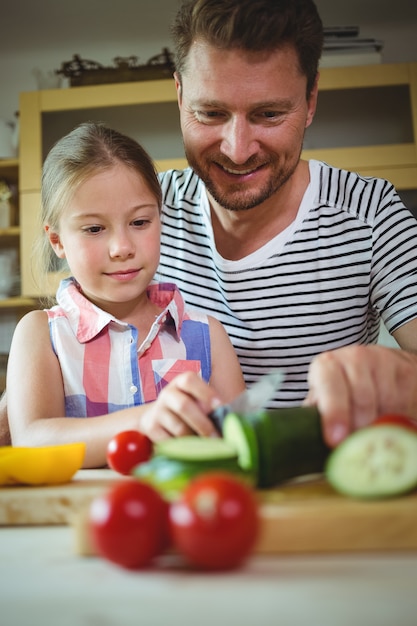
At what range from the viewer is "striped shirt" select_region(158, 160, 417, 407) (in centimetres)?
162

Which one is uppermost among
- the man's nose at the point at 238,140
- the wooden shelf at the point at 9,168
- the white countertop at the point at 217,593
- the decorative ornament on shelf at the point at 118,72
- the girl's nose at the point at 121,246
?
the decorative ornament on shelf at the point at 118,72

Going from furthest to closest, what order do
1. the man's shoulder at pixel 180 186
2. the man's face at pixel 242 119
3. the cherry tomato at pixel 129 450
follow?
the man's shoulder at pixel 180 186 < the man's face at pixel 242 119 < the cherry tomato at pixel 129 450

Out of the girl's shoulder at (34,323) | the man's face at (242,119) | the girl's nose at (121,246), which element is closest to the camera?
the girl's nose at (121,246)

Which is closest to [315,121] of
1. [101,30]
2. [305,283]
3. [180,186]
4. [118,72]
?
[118,72]

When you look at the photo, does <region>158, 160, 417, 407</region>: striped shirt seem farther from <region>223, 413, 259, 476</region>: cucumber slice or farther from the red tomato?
the red tomato

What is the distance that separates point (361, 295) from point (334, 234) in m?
0.15

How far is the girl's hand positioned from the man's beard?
82 cm

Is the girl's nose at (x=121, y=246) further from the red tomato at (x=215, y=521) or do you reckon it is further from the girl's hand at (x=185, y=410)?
the red tomato at (x=215, y=521)

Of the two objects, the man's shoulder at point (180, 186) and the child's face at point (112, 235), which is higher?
the man's shoulder at point (180, 186)

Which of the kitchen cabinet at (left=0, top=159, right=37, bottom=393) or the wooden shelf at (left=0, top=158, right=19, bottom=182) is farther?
the wooden shelf at (left=0, top=158, right=19, bottom=182)

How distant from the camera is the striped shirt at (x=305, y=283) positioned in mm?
1621

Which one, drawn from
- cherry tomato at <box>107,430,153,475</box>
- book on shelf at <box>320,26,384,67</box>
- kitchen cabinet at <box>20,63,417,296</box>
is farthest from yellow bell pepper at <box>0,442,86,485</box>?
book on shelf at <box>320,26,384,67</box>

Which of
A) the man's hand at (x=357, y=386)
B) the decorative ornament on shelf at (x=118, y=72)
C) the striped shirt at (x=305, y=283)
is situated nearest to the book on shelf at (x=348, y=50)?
the decorative ornament on shelf at (x=118, y=72)

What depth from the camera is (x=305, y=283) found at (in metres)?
1.64
